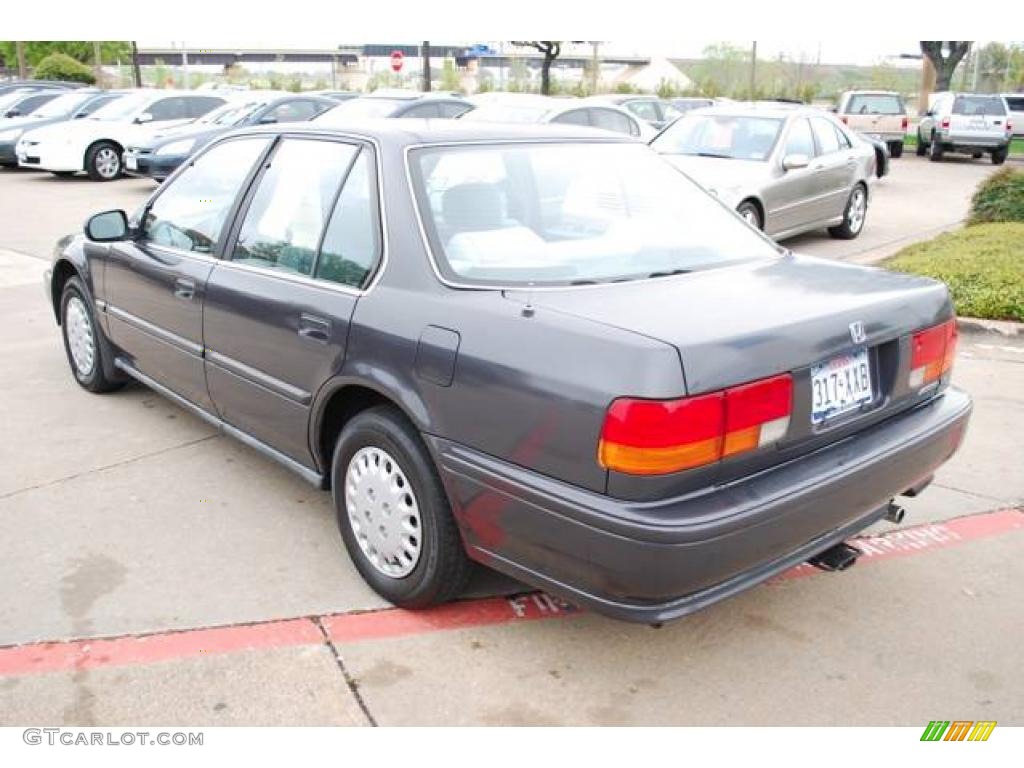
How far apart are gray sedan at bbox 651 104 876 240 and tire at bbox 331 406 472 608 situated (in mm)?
6312

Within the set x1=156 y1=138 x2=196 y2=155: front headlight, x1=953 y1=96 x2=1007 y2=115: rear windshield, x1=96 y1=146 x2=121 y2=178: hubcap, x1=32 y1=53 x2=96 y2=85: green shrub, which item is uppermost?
x1=32 y1=53 x2=96 y2=85: green shrub

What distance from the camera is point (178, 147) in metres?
14.9

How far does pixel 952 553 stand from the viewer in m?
3.70

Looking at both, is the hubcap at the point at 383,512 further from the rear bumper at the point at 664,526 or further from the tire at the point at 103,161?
→ the tire at the point at 103,161

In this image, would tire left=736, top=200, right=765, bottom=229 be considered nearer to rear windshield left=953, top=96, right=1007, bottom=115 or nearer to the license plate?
the license plate

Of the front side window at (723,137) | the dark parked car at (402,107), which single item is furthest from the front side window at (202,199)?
the dark parked car at (402,107)

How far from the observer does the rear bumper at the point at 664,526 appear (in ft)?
8.07

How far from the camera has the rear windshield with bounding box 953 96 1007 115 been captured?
21.7 meters

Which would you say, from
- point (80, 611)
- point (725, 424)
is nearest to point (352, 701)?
point (80, 611)

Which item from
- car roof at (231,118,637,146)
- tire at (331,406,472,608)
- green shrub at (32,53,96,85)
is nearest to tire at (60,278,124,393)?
car roof at (231,118,637,146)

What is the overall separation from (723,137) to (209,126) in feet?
31.9

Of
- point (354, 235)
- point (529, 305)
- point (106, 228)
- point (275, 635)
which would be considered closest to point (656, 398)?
point (529, 305)

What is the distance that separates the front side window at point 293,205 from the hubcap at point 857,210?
27.7 feet
